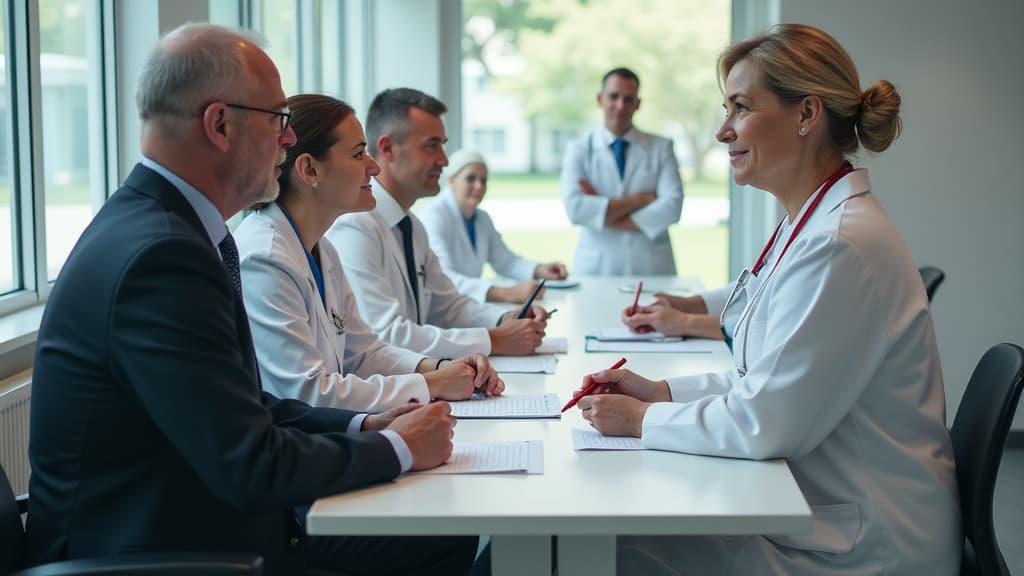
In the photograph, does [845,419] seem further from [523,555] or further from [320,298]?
[320,298]

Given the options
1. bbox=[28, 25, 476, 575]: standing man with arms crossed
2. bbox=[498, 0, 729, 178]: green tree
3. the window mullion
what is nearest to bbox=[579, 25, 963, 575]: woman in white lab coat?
bbox=[28, 25, 476, 575]: standing man with arms crossed

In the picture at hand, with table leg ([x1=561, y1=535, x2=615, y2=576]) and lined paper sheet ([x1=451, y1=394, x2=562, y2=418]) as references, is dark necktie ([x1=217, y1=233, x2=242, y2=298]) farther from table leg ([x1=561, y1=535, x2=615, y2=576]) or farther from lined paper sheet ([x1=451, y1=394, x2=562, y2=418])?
table leg ([x1=561, y1=535, x2=615, y2=576])

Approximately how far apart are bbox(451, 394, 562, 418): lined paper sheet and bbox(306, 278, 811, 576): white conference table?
98mm

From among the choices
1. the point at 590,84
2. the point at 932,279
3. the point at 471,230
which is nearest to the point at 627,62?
the point at 590,84

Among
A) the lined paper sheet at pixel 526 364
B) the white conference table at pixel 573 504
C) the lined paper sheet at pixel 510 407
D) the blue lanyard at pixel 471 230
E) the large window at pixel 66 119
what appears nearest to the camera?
the white conference table at pixel 573 504

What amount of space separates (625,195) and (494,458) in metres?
3.89

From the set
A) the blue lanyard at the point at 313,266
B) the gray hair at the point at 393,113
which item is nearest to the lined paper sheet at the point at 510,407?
the blue lanyard at the point at 313,266

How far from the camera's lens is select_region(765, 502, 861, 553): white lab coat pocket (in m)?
1.80

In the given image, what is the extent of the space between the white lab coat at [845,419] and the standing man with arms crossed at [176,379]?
1.70 feet

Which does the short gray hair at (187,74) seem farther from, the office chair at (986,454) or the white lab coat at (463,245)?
the white lab coat at (463,245)

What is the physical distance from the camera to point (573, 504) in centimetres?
158

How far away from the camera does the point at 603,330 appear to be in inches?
132

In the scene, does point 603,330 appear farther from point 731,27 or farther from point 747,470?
point 731,27

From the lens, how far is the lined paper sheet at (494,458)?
1750 millimetres
